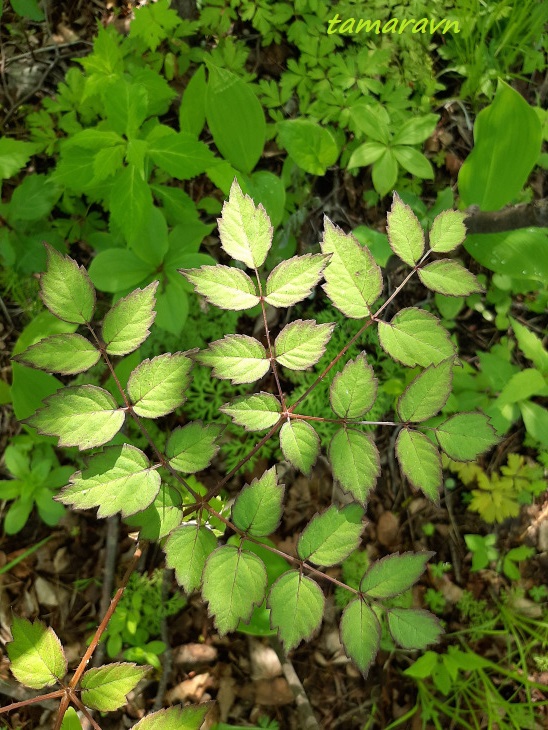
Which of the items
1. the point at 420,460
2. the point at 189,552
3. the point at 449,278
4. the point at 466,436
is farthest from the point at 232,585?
the point at 449,278

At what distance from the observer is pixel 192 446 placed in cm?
106

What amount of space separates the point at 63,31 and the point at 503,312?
2.20 m

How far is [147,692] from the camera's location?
195cm

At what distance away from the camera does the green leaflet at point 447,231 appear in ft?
3.78

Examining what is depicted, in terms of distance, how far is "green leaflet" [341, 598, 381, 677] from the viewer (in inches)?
39.2

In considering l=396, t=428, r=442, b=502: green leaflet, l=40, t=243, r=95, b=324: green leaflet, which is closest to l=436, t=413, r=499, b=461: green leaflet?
l=396, t=428, r=442, b=502: green leaflet

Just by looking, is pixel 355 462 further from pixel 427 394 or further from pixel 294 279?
pixel 294 279

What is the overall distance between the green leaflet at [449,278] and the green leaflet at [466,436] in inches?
10.2

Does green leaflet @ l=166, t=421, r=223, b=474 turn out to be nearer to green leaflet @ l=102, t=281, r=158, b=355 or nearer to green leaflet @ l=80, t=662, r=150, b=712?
green leaflet @ l=102, t=281, r=158, b=355

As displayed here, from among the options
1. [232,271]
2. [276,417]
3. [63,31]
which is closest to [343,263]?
[232,271]

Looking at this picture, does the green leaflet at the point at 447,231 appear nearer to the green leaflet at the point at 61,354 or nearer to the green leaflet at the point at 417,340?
the green leaflet at the point at 417,340

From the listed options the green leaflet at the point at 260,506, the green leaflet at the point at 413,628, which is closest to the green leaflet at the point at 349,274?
the green leaflet at the point at 260,506

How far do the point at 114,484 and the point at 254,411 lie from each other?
292 millimetres

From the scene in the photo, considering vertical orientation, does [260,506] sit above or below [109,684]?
above
